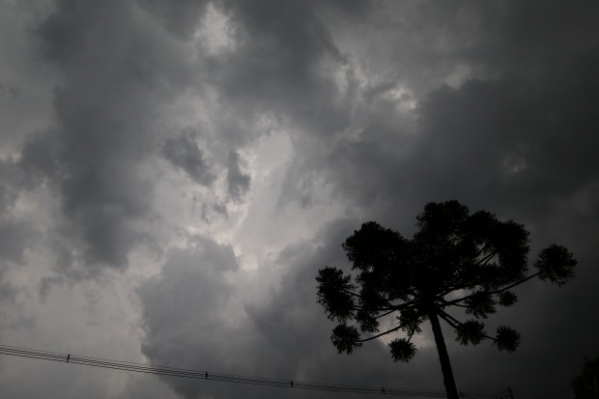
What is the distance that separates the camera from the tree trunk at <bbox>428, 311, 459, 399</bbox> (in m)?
12.8

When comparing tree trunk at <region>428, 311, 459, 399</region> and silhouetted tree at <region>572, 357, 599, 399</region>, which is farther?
silhouetted tree at <region>572, 357, 599, 399</region>

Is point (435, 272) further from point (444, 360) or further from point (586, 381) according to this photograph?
point (586, 381)

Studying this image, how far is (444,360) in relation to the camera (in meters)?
13.5

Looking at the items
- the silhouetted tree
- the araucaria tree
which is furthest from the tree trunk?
the silhouetted tree

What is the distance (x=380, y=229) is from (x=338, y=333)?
5.58m

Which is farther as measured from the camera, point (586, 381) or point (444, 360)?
point (586, 381)

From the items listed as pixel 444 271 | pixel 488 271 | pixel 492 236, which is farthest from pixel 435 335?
pixel 492 236

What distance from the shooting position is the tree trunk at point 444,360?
12.8 m

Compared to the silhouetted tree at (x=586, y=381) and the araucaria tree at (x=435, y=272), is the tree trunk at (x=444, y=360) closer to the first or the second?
the araucaria tree at (x=435, y=272)

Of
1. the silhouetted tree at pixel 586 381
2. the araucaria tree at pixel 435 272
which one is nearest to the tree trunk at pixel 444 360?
the araucaria tree at pixel 435 272

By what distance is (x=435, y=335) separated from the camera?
14.3m

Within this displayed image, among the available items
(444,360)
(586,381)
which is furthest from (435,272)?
(586,381)

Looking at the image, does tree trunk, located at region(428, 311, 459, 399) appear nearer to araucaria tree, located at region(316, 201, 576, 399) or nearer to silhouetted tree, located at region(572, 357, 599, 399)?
araucaria tree, located at region(316, 201, 576, 399)

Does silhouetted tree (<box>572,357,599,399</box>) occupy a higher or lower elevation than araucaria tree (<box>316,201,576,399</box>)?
lower
